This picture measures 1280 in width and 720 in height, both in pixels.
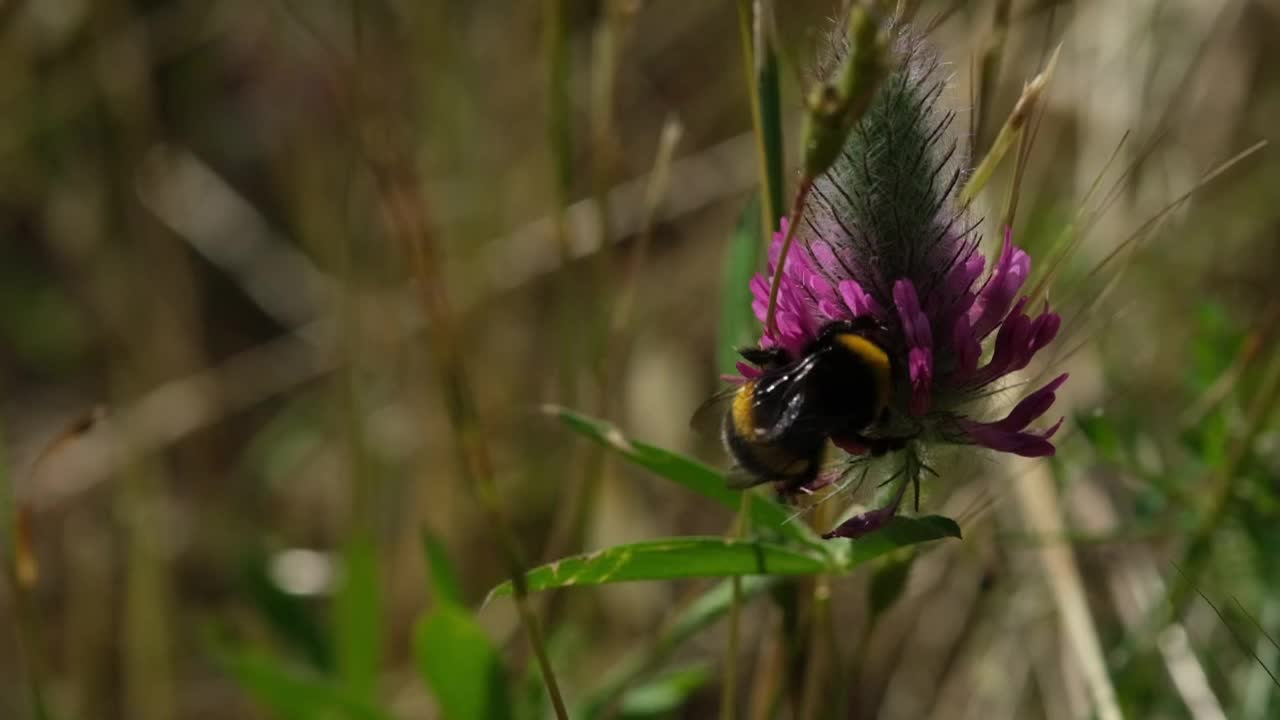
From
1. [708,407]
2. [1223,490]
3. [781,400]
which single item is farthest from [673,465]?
[1223,490]

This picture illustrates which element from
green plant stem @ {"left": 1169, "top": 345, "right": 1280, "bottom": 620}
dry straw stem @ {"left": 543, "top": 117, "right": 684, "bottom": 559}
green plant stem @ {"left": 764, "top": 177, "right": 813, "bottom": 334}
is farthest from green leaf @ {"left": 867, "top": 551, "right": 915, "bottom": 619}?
dry straw stem @ {"left": 543, "top": 117, "right": 684, "bottom": 559}

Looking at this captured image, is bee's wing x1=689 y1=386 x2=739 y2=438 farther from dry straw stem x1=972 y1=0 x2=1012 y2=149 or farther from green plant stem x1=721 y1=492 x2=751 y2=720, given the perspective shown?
dry straw stem x1=972 y1=0 x2=1012 y2=149

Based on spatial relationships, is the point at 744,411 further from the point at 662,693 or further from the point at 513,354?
the point at 513,354

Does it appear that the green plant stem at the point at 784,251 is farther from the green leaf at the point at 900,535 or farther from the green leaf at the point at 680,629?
the green leaf at the point at 680,629

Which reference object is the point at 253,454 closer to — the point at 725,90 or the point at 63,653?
the point at 63,653

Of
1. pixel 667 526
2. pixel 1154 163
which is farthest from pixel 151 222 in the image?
pixel 1154 163

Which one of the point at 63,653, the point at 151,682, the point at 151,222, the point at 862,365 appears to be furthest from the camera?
the point at 151,222

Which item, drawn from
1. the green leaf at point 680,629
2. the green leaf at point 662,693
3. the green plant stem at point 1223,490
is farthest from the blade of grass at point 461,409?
the green plant stem at point 1223,490
